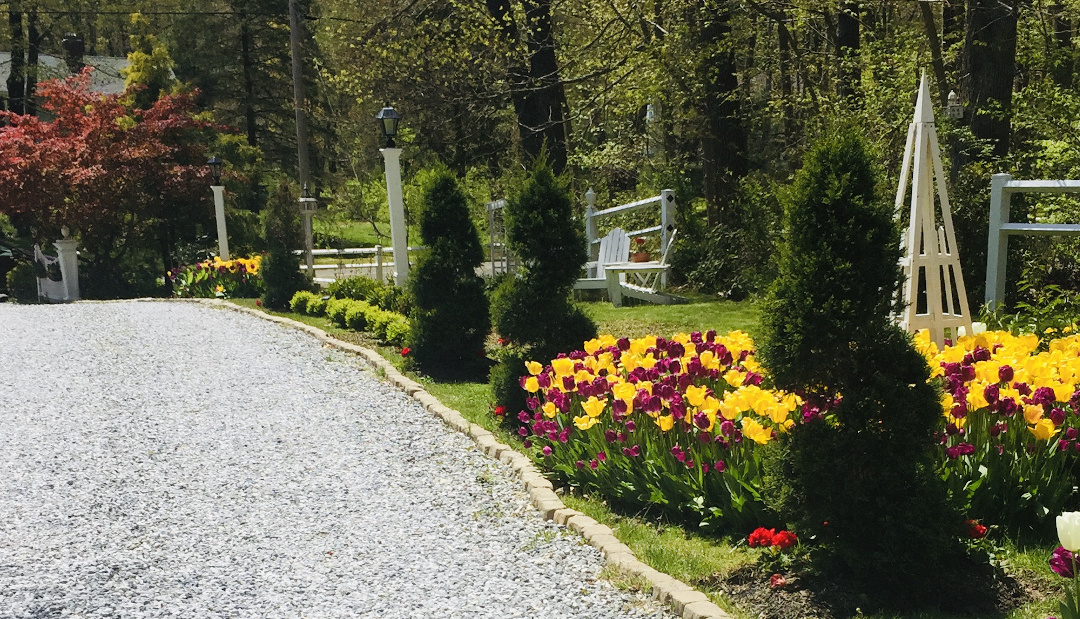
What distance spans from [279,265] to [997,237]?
10.5m

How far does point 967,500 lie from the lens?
3922mm

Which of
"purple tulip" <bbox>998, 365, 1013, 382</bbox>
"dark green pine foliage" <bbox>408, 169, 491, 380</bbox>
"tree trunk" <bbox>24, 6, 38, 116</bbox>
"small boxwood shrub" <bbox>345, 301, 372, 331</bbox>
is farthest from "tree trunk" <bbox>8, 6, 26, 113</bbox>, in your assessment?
"purple tulip" <bbox>998, 365, 1013, 382</bbox>

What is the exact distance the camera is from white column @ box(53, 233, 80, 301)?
20.5m

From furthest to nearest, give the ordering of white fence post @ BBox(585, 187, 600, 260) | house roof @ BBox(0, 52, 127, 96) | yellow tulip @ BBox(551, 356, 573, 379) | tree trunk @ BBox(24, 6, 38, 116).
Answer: house roof @ BBox(0, 52, 127, 96) → tree trunk @ BBox(24, 6, 38, 116) → white fence post @ BBox(585, 187, 600, 260) → yellow tulip @ BBox(551, 356, 573, 379)

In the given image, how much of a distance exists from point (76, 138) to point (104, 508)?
17177mm

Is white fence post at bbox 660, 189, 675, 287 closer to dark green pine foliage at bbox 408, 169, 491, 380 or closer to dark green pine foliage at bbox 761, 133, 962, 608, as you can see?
dark green pine foliage at bbox 408, 169, 491, 380

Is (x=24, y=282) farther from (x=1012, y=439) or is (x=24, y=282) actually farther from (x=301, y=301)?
(x=1012, y=439)

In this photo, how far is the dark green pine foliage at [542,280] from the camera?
6824mm

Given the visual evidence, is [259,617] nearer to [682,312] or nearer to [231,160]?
[682,312]

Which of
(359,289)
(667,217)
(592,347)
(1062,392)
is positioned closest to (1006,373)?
(1062,392)

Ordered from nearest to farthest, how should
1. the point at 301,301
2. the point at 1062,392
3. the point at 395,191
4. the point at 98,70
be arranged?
the point at 1062,392 < the point at 395,191 < the point at 301,301 < the point at 98,70

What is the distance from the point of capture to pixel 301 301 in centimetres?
1423

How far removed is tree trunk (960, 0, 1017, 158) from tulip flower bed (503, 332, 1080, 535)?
4951mm

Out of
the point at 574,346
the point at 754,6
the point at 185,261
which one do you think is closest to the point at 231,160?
the point at 185,261
